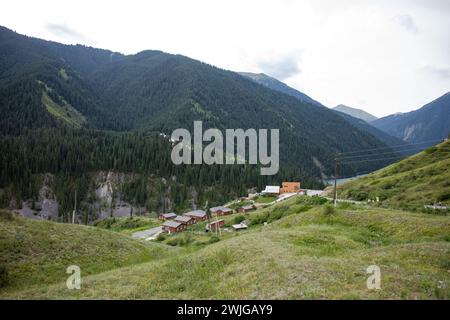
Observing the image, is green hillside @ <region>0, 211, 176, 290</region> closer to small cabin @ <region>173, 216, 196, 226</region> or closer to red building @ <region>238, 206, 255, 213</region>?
small cabin @ <region>173, 216, 196, 226</region>

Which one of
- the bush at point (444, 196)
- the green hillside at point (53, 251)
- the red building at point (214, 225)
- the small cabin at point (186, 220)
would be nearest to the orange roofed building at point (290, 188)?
the small cabin at point (186, 220)

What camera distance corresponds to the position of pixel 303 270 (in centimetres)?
2386

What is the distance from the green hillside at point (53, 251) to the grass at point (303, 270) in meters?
3.63

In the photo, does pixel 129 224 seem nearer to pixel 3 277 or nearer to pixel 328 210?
pixel 328 210

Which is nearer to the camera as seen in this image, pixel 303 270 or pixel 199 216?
pixel 303 270

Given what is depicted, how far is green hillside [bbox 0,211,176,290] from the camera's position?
32812 mm

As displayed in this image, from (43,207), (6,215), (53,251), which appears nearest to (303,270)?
(53,251)

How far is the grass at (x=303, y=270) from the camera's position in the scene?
2039 cm

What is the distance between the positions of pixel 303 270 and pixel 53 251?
1160 inches

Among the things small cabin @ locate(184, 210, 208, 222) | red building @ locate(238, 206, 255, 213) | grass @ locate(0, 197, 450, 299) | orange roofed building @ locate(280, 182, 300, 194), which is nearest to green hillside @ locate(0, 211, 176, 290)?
grass @ locate(0, 197, 450, 299)

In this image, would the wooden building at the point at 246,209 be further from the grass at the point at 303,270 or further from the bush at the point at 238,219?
the grass at the point at 303,270
